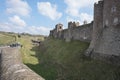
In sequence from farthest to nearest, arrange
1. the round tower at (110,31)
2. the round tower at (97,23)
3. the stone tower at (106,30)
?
the round tower at (97,23), the stone tower at (106,30), the round tower at (110,31)

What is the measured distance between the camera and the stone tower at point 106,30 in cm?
2286

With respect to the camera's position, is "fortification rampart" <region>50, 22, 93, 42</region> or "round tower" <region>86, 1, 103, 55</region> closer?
"round tower" <region>86, 1, 103, 55</region>

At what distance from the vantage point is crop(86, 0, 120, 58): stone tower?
22859 millimetres

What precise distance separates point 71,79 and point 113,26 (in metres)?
8.80

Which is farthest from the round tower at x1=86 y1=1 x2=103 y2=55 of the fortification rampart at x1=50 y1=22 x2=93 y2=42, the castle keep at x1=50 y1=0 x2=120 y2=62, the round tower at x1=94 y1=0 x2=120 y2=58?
the fortification rampart at x1=50 y1=22 x2=93 y2=42

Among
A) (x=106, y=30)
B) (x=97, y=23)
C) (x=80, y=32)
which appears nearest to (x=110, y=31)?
(x=106, y=30)

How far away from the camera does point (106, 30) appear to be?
1002 inches

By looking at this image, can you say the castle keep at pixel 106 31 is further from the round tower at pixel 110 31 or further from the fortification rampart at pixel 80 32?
the fortification rampart at pixel 80 32

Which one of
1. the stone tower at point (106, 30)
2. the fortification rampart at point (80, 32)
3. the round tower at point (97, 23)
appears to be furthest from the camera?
the fortification rampart at point (80, 32)

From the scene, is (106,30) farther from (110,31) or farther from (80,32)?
(80,32)

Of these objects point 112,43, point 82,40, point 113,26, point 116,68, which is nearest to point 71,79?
point 116,68

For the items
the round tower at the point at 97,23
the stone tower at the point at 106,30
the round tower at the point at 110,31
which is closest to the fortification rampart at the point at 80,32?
the round tower at the point at 97,23

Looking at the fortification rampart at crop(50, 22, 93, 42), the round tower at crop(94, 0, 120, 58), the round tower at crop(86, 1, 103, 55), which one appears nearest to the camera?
the round tower at crop(94, 0, 120, 58)

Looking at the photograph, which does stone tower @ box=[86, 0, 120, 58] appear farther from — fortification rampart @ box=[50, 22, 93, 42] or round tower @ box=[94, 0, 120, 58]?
fortification rampart @ box=[50, 22, 93, 42]
